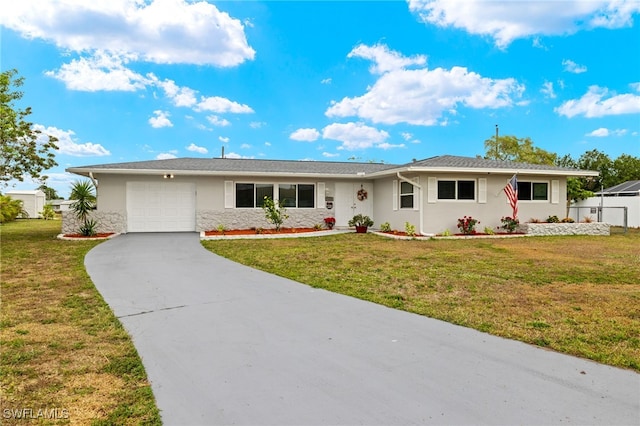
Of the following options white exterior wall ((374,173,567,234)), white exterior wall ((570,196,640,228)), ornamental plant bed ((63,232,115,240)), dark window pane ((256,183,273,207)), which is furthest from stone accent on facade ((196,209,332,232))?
white exterior wall ((570,196,640,228))

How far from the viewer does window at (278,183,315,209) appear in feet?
51.7

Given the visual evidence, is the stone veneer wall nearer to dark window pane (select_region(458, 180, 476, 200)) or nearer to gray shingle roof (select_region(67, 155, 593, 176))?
gray shingle roof (select_region(67, 155, 593, 176))

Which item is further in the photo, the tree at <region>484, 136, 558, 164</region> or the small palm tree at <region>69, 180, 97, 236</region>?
the tree at <region>484, 136, 558, 164</region>

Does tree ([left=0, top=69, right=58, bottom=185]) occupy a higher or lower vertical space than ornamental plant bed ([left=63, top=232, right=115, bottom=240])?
higher

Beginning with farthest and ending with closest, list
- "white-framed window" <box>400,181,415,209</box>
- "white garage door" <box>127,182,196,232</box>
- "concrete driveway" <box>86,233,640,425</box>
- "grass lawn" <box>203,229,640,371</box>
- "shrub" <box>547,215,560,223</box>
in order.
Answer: "shrub" <box>547,215,560,223</box>
"white garage door" <box>127,182,196,232</box>
"white-framed window" <box>400,181,415,209</box>
"grass lawn" <box>203,229,640,371</box>
"concrete driveway" <box>86,233,640,425</box>

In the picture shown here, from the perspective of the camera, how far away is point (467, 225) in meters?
13.8

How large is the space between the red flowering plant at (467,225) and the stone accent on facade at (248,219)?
537 centimetres

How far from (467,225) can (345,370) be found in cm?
1205

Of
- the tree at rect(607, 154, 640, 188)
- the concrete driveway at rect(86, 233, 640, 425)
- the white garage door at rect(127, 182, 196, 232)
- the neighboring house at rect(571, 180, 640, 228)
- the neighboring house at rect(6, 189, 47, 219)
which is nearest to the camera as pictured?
the concrete driveway at rect(86, 233, 640, 425)

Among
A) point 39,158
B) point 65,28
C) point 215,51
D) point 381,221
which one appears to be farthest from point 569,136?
point 39,158

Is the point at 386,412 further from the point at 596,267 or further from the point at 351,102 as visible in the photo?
the point at 351,102

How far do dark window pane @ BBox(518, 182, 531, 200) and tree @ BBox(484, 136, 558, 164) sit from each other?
17.2 meters

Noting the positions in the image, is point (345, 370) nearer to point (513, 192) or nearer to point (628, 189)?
point (513, 192)

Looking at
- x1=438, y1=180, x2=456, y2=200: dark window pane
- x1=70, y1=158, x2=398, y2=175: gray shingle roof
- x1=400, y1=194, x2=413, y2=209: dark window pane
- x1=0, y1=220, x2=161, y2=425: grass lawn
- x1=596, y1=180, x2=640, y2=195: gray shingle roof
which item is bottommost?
x1=0, y1=220, x2=161, y2=425: grass lawn
